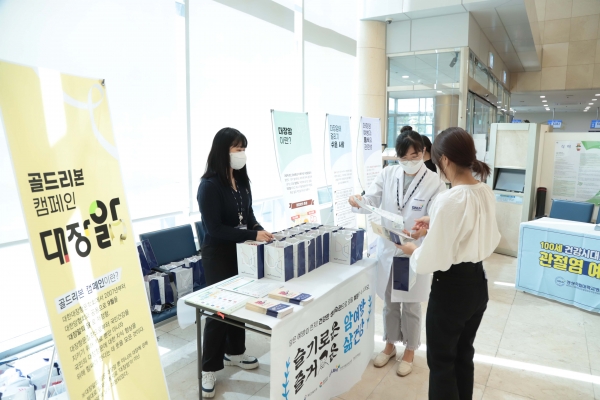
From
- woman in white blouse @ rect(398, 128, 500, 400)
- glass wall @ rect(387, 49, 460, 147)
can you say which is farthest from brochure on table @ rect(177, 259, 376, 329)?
glass wall @ rect(387, 49, 460, 147)

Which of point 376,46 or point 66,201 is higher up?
point 376,46

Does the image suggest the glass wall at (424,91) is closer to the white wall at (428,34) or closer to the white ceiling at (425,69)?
the white ceiling at (425,69)

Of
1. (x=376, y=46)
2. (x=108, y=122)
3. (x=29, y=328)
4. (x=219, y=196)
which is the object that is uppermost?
(x=376, y=46)

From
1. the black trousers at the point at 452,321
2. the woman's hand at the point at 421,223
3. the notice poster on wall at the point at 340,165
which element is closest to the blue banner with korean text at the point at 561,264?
the notice poster on wall at the point at 340,165

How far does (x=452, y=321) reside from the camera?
6.12 feet

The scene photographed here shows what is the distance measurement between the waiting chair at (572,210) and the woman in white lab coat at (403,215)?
9.65ft

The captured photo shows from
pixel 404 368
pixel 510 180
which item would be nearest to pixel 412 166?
pixel 404 368

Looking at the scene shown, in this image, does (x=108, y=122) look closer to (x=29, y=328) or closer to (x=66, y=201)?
(x=66, y=201)

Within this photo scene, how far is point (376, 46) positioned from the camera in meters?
6.45

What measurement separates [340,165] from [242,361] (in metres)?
2.35

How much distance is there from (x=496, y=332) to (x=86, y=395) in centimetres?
314

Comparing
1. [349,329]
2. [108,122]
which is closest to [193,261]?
[349,329]

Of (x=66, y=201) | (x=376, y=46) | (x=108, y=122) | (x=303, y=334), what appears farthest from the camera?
(x=376, y=46)

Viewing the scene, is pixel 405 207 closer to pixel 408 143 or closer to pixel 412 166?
pixel 412 166
